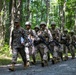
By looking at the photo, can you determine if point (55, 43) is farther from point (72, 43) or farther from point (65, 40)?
point (72, 43)

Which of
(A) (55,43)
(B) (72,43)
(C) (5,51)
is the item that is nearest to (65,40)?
(B) (72,43)

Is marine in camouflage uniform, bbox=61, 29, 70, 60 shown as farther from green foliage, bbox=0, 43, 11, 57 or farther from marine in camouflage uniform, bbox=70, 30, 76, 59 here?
green foliage, bbox=0, 43, 11, 57

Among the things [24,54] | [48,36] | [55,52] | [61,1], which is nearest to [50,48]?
[55,52]

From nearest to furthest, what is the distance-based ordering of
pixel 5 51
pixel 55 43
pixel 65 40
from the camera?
pixel 55 43
pixel 65 40
pixel 5 51

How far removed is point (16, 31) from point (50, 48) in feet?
14.0

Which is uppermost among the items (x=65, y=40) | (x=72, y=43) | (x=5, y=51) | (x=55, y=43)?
(x=55, y=43)

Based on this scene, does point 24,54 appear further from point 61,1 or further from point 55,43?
point 61,1

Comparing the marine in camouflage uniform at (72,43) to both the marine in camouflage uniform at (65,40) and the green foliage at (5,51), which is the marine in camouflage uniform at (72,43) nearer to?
the marine in camouflage uniform at (65,40)

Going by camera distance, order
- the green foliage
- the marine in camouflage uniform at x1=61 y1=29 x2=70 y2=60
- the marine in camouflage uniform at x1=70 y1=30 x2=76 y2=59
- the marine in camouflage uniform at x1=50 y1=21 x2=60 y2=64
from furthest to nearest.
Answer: the marine in camouflage uniform at x1=70 y1=30 x2=76 y2=59 < the green foliage < the marine in camouflage uniform at x1=61 y1=29 x2=70 y2=60 < the marine in camouflage uniform at x1=50 y1=21 x2=60 y2=64

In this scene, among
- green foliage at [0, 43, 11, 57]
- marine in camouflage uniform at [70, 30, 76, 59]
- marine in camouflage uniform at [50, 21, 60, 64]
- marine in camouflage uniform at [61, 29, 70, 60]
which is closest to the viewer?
marine in camouflage uniform at [50, 21, 60, 64]

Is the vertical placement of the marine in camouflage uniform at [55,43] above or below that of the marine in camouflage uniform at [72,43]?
above

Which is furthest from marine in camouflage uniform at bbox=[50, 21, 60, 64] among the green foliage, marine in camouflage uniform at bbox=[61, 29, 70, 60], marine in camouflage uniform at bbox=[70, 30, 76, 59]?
the green foliage

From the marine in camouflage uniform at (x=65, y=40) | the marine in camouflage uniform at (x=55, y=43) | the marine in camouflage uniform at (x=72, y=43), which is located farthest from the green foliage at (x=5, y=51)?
the marine in camouflage uniform at (x=55, y=43)

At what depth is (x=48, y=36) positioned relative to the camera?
1588 centimetres
